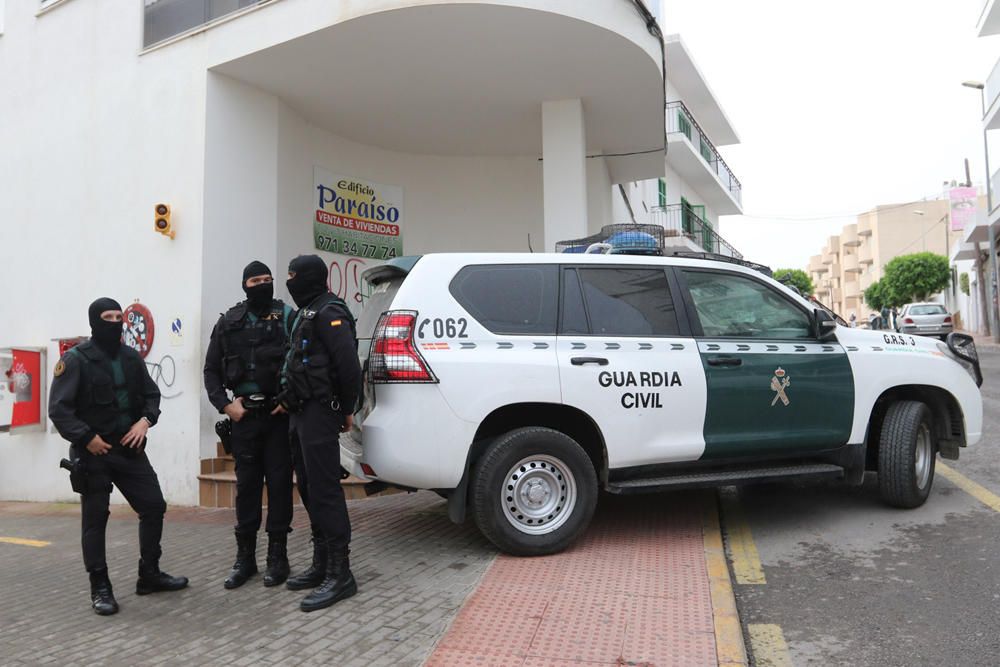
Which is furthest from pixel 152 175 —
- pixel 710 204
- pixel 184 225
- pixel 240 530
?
pixel 710 204

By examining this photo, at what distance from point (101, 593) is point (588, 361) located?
3119 millimetres

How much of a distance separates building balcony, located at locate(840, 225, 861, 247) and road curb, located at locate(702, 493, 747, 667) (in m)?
83.8

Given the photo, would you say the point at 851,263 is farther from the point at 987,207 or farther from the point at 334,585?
the point at 334,585

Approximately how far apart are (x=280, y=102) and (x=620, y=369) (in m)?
5.58

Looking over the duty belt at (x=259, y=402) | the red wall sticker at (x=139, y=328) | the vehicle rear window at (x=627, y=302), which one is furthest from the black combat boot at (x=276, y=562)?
the red wall sticker at (x=139, y=328)

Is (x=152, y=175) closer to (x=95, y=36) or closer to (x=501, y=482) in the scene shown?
(x=95, y=36)

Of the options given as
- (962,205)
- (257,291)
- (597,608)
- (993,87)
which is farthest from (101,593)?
(962,205)

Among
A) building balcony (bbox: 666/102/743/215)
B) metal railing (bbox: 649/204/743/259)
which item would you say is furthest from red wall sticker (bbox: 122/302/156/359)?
building balcony (bbox: 666/102/743/215)

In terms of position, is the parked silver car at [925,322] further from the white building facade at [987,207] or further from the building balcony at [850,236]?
the building balcony at [850,236]

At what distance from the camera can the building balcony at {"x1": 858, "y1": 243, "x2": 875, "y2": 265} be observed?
71.9 meters

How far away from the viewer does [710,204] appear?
1235 inches

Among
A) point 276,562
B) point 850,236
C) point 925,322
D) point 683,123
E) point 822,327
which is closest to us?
point 276,562

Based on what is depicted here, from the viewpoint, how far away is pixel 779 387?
15.8 ft

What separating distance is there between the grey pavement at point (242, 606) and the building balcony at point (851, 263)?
281ft
